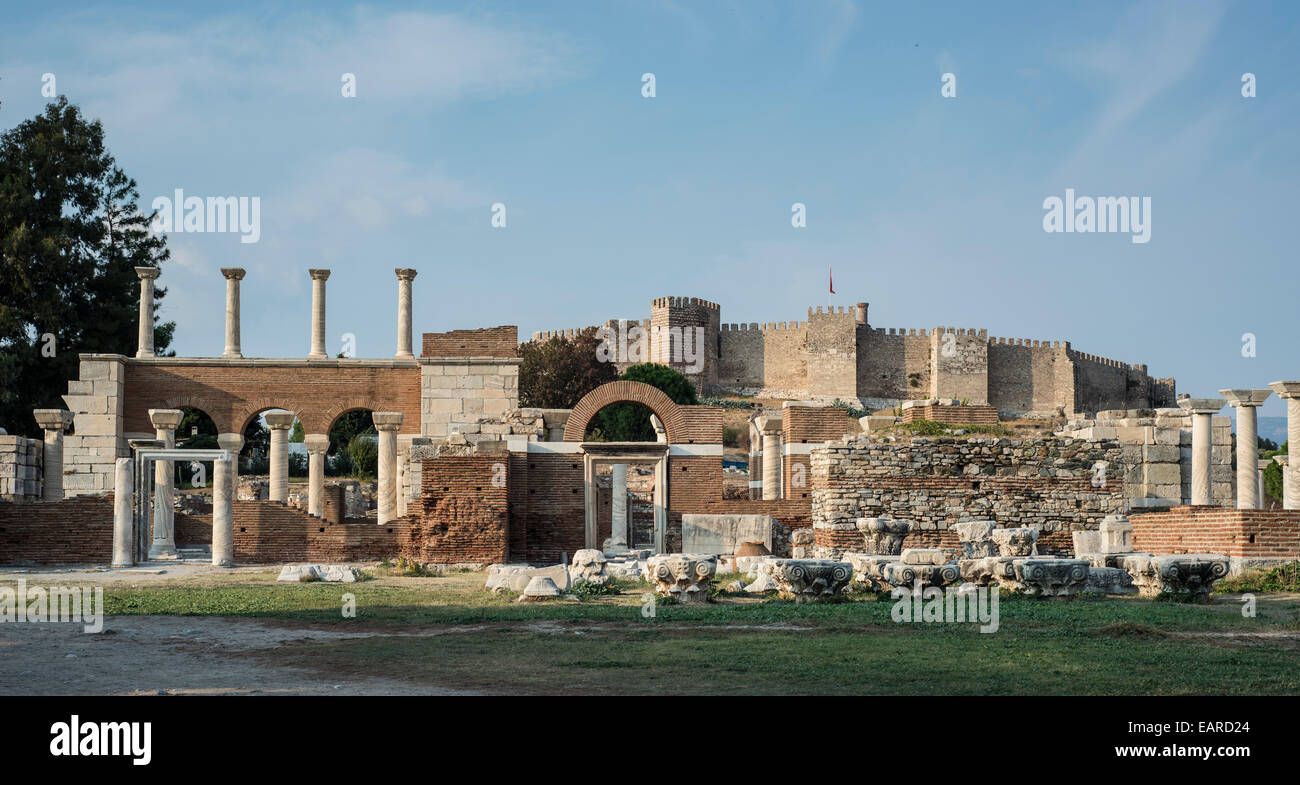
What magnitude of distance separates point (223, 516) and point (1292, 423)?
1697 cm

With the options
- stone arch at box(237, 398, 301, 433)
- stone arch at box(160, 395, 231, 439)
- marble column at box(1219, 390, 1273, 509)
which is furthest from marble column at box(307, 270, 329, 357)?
marble column at box(1219, 390, 1273, 509)

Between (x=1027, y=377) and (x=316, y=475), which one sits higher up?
(x=1027, y=377)

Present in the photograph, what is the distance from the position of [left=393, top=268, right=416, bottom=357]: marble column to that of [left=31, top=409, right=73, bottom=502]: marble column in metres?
8.51

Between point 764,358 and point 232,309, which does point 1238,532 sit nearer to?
point 232,309

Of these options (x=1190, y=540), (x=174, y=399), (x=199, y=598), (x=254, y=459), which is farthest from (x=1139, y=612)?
(x=254, y=459)

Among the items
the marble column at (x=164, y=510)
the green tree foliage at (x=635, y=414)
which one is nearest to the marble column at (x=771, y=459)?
the marble column at (x=164, y=510)

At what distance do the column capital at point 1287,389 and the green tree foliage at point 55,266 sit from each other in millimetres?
31168

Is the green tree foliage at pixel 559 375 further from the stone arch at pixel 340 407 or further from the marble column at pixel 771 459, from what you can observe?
the marble column at pixel 771 459

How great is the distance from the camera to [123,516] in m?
20.7

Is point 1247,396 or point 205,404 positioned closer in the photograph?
point 1247,396

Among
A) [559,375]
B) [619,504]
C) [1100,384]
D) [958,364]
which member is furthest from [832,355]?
[619,504]

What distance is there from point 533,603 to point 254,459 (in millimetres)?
36478
